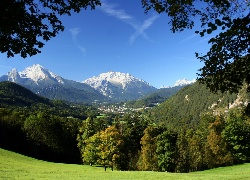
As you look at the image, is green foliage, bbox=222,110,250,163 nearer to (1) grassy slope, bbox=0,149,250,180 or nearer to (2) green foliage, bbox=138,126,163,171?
(2) green foliage, bbox=138,126,163,171

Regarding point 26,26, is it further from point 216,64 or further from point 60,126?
point 60,126

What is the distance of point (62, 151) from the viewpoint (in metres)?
Result: 96.9

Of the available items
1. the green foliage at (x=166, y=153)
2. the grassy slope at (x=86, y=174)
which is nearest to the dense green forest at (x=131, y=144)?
the green foliage at (x=166, y=153)

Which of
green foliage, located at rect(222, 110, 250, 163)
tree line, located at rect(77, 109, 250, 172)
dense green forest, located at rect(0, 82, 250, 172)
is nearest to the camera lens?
tree line, located at rect(77, 109, 250, 172)

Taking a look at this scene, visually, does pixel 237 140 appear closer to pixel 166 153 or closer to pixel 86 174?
pixel 166 153

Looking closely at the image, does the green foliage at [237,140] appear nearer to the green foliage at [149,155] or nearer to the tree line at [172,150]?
the tree line at [172,150]

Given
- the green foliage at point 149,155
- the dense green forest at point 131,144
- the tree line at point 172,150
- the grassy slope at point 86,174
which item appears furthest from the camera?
the green foliage at point 149,155

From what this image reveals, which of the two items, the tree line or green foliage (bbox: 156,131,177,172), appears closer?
the tree line

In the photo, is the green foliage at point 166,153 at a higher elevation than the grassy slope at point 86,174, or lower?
higher

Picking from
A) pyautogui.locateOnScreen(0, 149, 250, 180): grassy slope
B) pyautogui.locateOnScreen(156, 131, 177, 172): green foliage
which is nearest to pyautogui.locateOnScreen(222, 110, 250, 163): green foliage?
pyautogui.locateOnScreen(156, 131, 177, 172): green foliage

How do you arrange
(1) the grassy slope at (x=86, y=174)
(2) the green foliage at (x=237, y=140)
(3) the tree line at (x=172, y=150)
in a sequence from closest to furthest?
(1) the grassy slope at (x=86, y=174) → (3) the tree line at (x=172, y=150) → (2) the green foliage at (x=237, y=140)

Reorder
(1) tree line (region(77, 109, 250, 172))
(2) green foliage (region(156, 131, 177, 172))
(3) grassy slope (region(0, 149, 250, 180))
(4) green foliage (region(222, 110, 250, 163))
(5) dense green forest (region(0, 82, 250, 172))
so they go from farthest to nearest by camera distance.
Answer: (4) green foliage (region(222, 110, 250, 163))
(2) green foliage (region(156, 131, 177, 172))
(5) dense green forest (region(0, 82, 250, 172))
(1) tree line (region(77, 109, 250, 172))
(3) grassy slope (region(0, 149, 250, 180))

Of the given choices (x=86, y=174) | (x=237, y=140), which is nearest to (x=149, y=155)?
(x=237, y=140)

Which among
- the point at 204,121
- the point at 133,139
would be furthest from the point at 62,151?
the point at 204,121
